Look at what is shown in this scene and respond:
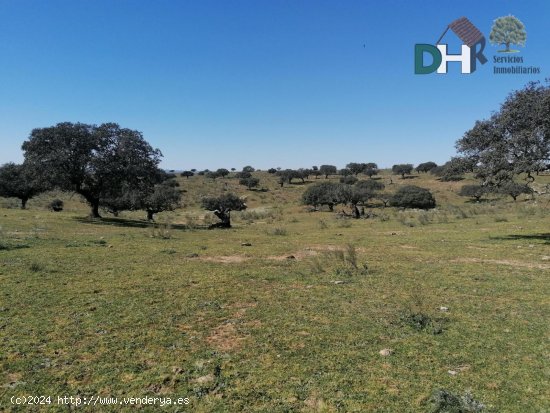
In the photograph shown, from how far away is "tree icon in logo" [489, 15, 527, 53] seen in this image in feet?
62.2

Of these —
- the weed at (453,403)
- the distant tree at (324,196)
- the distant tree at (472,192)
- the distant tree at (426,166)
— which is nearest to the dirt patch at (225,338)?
the weed at (453,403)

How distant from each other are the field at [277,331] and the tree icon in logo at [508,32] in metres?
11.3

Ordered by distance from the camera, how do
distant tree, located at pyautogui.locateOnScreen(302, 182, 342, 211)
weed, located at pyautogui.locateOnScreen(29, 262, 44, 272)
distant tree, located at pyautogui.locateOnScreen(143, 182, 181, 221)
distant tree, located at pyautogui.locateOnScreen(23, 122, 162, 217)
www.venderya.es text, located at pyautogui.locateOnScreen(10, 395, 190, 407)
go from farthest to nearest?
1. distant tree, located at pyautogui.locateOnScreen(302, 182, 342, 211)
2. distant tree, located at pyautogui.locateOnScreen(143, 182, 181, 221)
3. distant tree, located at pyautogui.locateOnScreen(23, 122, 162, 217)
4. weed, located at pyautogui.locateOnScreen(29, 262, 44, 272)
5. www.venderya.es text, located at pyautogui.locateOnScreen(10, 395, 190, 407)

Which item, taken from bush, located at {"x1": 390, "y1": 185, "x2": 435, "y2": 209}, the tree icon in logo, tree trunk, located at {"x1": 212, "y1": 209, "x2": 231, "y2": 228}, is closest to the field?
the tree icon in logo

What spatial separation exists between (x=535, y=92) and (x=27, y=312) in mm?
19638

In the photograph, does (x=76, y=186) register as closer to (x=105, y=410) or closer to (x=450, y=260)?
(x=450, y=260)

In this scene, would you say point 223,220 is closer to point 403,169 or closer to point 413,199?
point 413,199

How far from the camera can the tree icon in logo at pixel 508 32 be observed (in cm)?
1895

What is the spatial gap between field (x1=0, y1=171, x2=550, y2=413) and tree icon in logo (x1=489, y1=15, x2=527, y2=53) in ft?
37.0

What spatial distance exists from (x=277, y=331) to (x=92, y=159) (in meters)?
27.9

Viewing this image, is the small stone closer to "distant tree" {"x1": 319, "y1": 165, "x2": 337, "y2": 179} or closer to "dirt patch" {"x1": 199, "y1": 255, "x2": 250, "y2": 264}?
"dirt patch" {"x1": 199, "y1": 255, "x2": 250, "y2": 264}

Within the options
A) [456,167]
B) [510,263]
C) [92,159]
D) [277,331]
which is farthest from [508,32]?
[92,159]

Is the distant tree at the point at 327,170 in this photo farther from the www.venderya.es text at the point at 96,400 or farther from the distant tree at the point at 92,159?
the www.venderya.es text at the point at 96,400

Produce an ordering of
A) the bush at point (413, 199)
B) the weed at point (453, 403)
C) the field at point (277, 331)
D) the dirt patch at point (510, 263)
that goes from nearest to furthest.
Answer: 1. the weed at point (453, 403)
2. the field at point (277, 331)
3. the dirt patch at point (510, 263)
4. the bush at point (413, 199)
